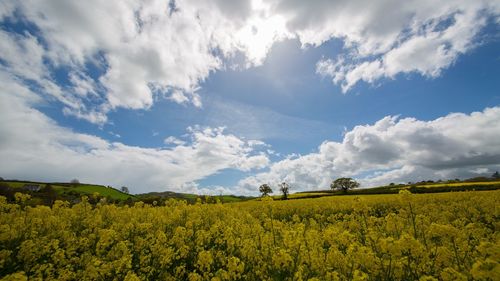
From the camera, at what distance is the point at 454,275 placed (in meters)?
3.96

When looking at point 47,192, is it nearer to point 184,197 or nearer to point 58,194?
point 58,194

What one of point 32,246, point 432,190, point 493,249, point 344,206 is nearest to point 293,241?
point 493,249

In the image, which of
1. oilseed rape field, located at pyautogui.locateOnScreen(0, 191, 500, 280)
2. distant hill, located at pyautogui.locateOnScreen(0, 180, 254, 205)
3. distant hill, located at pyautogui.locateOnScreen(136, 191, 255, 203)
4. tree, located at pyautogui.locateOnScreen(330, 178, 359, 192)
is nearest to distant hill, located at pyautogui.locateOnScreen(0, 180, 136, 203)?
distant hill, located at pyautogui.locateOnScreen(0, 180, 254, 205)

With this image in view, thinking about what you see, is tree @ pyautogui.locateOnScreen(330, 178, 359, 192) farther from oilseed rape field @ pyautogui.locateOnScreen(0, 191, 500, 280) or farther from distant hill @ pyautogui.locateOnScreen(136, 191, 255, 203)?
oilseed rape field @ pyautogui.locateOnScreen(0, 191, 500, 280)

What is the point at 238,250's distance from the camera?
761cm

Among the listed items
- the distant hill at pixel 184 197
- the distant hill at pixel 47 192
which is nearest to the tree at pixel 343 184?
the distant hill at pixel 184 197

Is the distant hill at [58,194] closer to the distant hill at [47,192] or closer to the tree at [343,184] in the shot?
the distant hill at [47,192]

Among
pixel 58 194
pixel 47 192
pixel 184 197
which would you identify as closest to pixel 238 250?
pixel 47 192

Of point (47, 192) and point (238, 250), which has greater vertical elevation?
point (47, 192)

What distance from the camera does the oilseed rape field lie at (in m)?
4.98

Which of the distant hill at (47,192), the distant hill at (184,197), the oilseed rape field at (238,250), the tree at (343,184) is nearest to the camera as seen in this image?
the oilseed rape field at (238,250)

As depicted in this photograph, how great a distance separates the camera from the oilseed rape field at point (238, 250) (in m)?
4.98

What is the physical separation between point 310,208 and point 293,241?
18090 millimetres

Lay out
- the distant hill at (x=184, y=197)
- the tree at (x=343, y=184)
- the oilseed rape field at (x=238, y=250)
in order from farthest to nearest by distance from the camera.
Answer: the tree at (x=343, y=184), the distant hill at (x=184, y=197), the oilseed rape field at (x=238, y=250)
